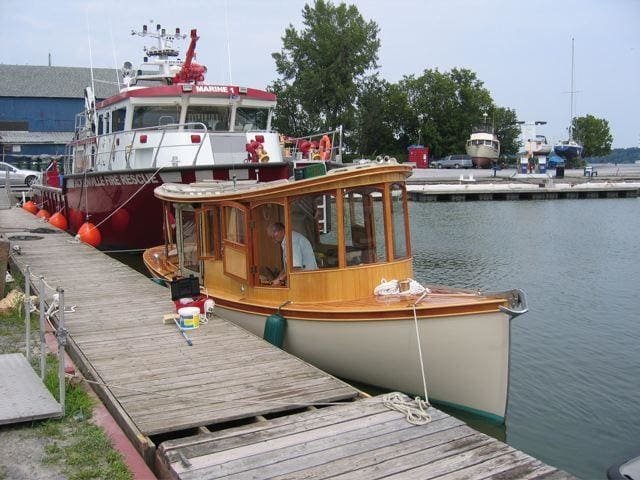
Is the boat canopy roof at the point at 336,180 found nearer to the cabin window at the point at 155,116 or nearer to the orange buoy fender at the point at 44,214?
the cabin window at the point at 155,116

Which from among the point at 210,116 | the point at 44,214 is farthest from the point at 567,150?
the point at 210,116

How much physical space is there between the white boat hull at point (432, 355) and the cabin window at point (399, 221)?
1.29 m

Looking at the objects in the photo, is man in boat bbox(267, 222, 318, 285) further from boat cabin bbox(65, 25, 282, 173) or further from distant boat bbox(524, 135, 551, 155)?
distant boat bbox(524, 135, 551, 155)

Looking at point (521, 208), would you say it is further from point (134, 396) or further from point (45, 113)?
point (45, 113)

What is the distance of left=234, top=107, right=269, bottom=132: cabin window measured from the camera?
16.9m

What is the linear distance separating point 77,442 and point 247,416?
1325 millimetres

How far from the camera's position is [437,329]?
23.0 feet

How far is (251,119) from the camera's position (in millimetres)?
17094

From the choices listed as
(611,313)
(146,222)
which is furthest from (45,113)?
(611,313)

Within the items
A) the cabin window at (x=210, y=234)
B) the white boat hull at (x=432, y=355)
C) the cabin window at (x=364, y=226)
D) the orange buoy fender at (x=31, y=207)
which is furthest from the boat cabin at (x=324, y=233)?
the orange buoy fender at (x=31, y=207)

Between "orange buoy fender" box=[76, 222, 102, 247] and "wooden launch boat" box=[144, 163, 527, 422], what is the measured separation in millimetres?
8345

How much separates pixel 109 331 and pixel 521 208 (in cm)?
3181

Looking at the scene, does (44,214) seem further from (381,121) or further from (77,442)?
(381,121)

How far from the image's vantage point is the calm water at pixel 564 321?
7793mm
